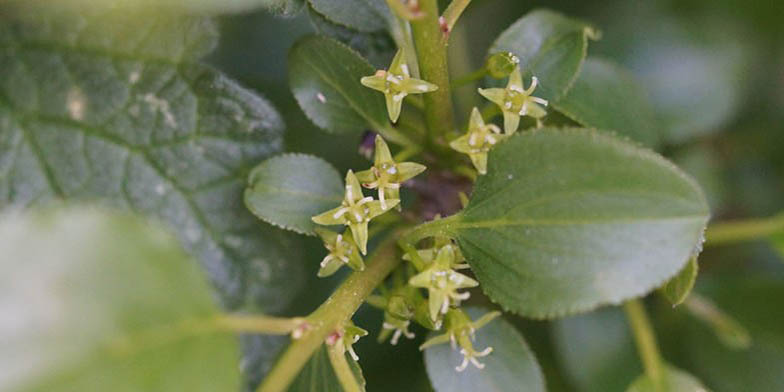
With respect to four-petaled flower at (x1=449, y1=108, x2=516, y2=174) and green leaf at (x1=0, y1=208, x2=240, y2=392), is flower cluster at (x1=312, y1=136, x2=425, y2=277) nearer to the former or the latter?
four-petaled flower at (x1=449, y1=108, x2=516, y2=174)

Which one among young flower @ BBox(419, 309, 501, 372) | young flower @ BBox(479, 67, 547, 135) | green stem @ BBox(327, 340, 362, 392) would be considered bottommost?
young flower @ BBox(419, 309, 501, 372)

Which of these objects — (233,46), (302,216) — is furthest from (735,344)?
(233,46)

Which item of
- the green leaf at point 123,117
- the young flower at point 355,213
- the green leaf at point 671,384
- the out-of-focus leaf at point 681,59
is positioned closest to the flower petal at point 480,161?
the young flower at point 355,213

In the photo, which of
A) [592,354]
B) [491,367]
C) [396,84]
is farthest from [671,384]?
[396,84]

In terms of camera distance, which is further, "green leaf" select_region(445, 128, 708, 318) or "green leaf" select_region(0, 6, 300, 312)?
"green leaf" select_region(0, 6, 300, 312)

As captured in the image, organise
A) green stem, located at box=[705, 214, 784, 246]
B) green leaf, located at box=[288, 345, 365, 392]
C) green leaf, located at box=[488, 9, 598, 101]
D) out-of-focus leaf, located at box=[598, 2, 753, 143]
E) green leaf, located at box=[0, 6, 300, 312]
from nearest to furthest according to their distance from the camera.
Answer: green leaf, located at box=[288, 345, 365, 392], green leaf, located at box=[488, 9, 598, 101], green leaf, located at box=[0, 6, 300, 312], green stem, located at box=[705, 214, 784, 246], out-of-focus leaf, located at box=[598, 2, 753, 143]

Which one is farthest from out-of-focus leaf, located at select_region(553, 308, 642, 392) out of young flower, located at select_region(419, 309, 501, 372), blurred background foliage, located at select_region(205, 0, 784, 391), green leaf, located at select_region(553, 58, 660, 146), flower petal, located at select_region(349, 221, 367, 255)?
flower petal, located at select_region(349, 221, 367, 255)

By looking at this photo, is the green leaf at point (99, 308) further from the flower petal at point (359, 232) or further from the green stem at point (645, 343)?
the green stem at point (645, 343)
